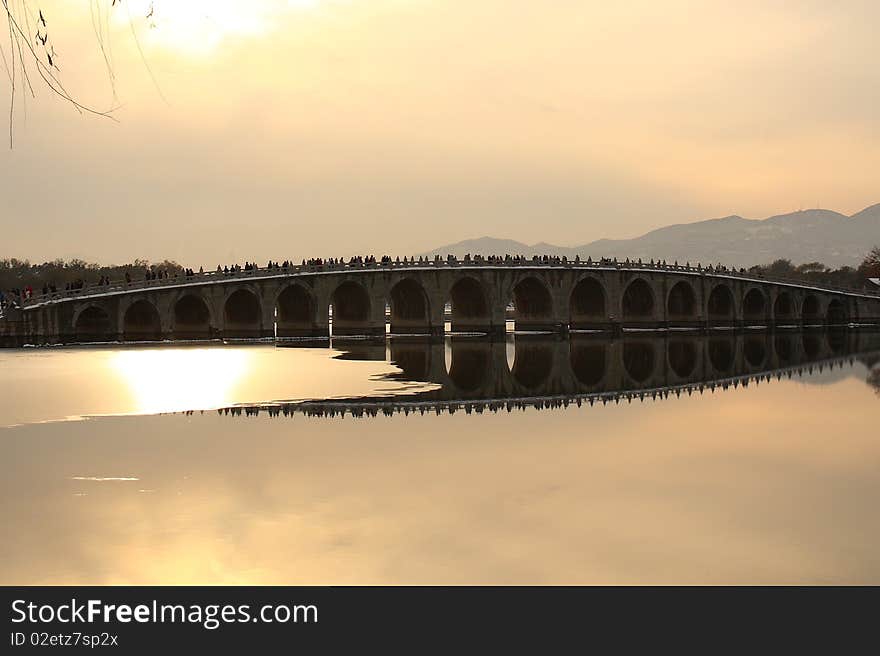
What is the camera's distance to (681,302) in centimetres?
12544

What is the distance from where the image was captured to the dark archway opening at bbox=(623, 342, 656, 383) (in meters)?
52.1

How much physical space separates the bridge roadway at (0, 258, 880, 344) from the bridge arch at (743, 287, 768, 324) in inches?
21.3

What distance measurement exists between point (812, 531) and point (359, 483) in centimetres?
949

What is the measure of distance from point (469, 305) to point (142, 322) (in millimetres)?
34258

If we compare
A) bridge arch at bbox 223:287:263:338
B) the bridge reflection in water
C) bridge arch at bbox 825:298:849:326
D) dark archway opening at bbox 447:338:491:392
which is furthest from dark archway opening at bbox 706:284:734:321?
bridge arch at bbox 223:287:263:338

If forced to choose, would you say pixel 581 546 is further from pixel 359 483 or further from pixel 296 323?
pixel 296 323

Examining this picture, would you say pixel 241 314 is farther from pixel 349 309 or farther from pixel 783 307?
pixel 783 307

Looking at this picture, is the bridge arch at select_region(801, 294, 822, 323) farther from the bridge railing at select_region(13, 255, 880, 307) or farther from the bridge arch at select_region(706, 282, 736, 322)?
the bridge railing at select_region(13, 255, 880, 307)

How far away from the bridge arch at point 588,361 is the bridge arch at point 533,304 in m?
17.5

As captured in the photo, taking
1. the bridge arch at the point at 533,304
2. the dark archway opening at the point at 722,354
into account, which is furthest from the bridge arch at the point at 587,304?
the dark archway opening at the point at 722,354

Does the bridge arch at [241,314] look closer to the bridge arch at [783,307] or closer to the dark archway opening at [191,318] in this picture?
the dark archway opening at [191,318]

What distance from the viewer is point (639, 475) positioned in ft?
77.4
